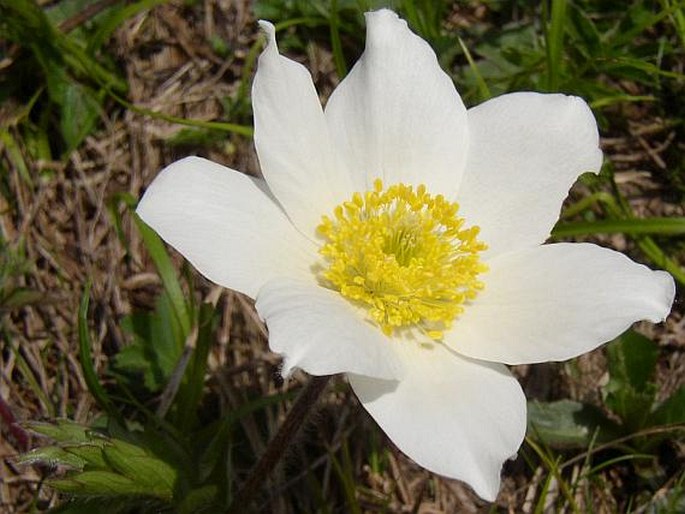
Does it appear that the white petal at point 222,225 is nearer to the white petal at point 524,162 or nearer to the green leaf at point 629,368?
the white petal at point 524,162

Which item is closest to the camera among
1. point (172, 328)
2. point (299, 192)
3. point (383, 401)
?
point (383, 401)


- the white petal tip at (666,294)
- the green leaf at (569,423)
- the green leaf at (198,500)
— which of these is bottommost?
the green leaf at (569,423)

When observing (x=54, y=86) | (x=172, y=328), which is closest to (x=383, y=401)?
(x=172, y=328)

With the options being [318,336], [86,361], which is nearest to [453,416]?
[318,336]

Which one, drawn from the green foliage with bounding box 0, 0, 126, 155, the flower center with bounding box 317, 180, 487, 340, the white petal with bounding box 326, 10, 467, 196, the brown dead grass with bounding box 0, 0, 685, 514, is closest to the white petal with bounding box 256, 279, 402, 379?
the flower center with bounding box 317, 180, 487, 340

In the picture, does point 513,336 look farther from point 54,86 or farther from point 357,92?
point 54,86

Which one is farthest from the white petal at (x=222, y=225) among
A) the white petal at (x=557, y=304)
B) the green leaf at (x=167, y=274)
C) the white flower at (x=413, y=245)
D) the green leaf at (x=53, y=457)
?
the green leaf at (x=167, y=274)
